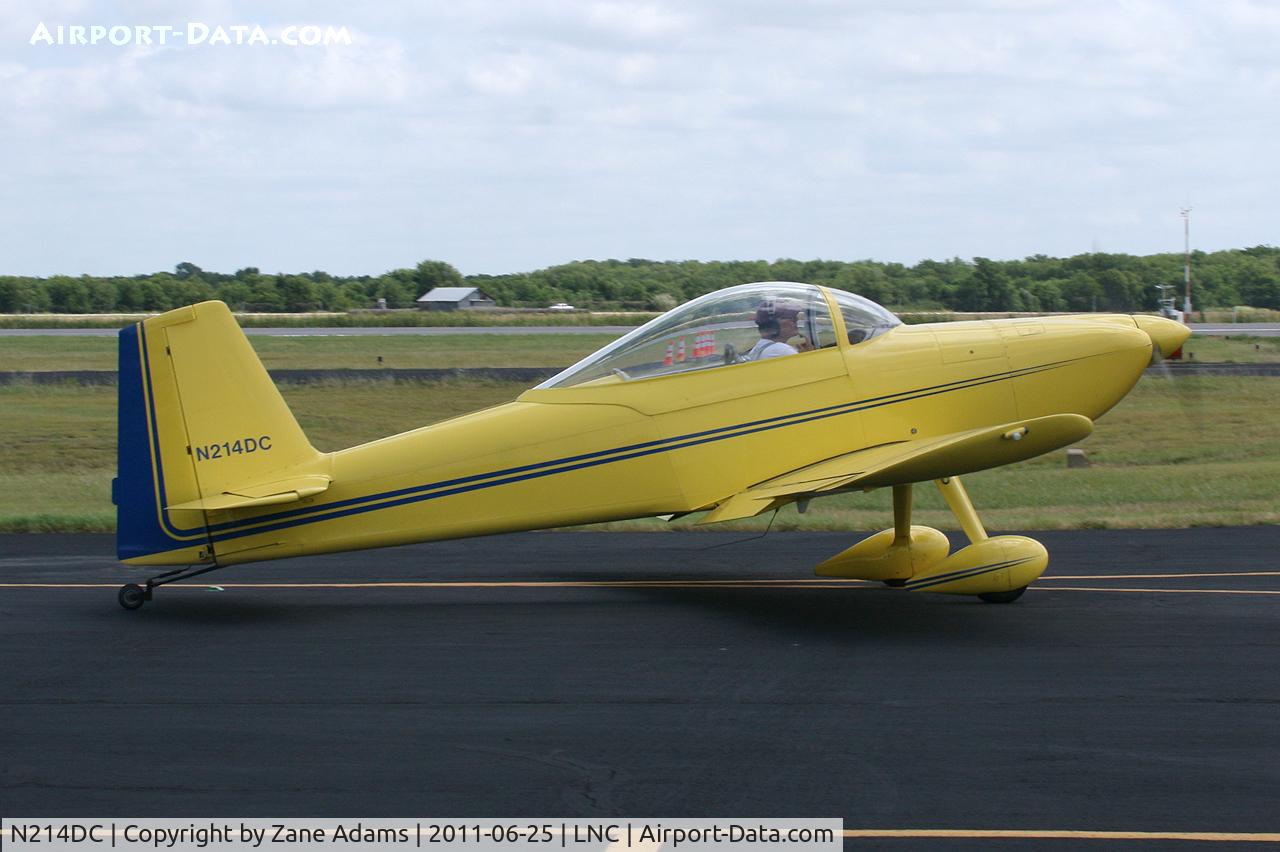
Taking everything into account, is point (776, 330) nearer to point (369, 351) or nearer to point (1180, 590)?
point (1180, 590)

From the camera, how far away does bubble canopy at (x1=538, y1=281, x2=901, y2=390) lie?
9922 mm

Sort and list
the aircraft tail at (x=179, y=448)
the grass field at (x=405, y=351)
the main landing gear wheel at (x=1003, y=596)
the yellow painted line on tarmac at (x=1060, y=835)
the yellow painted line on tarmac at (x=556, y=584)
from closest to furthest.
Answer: the yellow painted line on tarmac at (x=1060, y=835)
the aircraft tail at (x=179, y=448)
the main landing gear wheel at (x=1003, y=596)
the yellow painted line on tarmac at (x=556, y=584)
the grass field at (x=405, y=351)

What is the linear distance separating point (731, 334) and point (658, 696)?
3427 millimetres

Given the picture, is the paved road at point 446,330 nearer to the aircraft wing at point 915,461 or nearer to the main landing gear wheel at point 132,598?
the main landing gear wheel at point 132,598

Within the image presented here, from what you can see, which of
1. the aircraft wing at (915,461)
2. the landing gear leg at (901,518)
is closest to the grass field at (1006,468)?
the landing gear leg at (901,518)

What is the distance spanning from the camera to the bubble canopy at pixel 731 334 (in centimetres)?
992

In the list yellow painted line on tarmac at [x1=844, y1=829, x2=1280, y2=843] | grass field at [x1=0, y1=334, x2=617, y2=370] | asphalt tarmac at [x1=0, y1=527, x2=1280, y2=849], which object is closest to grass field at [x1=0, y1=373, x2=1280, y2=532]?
asphalt tarmac at [x1=0, y1=527, x2=1280, y2=849]

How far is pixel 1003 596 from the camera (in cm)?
987

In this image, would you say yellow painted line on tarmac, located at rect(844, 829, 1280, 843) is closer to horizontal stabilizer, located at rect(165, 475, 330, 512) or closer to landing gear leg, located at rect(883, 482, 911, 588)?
landing gear leg, located at rect(883, 482, 911, 588)

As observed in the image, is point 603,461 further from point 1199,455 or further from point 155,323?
point 1199,455

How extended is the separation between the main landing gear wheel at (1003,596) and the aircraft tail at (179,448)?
5.14 metres

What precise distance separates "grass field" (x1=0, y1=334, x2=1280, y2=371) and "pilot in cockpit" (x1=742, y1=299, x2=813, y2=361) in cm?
2287

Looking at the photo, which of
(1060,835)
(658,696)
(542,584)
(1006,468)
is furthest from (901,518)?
(1006,468)

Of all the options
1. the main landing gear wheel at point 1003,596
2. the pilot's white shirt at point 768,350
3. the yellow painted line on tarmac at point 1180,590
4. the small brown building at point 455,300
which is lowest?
the yellow painted line on tarmac at point 1180,590
